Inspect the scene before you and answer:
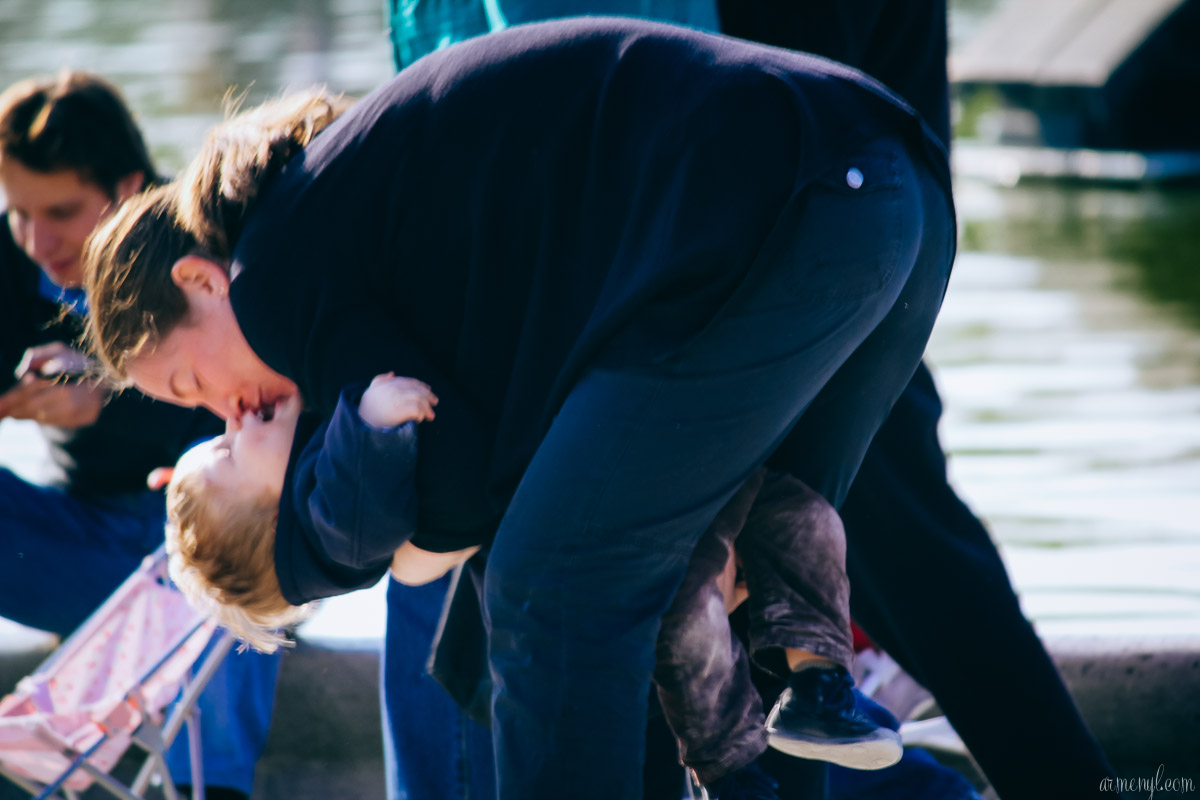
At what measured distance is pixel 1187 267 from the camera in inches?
276

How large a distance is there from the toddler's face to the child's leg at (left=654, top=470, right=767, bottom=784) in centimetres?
62

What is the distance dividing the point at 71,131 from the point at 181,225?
1.34 metres

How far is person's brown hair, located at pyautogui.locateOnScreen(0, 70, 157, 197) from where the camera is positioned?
114 inches

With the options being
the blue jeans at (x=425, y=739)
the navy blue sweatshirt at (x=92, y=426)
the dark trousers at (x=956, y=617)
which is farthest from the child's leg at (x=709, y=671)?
the navy blue sweatshirt at (x=92, y=426)

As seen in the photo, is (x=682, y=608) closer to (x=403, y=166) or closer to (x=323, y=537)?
(x=323, y=537)

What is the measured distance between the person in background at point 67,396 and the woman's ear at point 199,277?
1.14 m

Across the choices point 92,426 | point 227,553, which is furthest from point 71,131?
point 227,553

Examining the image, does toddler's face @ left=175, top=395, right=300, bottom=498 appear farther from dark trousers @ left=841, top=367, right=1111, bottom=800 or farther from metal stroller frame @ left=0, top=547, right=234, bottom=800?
dark trousers @ left=841, top=367, right=1111, bottom=800

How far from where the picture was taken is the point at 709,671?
1.77m

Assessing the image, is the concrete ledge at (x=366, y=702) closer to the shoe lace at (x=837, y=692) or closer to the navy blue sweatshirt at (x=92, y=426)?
the navy blue sweatshirt at (x=92, y=426)

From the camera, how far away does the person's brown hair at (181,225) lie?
173cm

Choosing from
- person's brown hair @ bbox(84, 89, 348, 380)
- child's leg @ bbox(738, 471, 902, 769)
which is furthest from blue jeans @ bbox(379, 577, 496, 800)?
person's brown hair @ bbox(84, 89, 348, 380)

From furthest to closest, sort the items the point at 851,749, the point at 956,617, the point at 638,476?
the point at 956,617 → the point at 851,749 → the point at 638,476

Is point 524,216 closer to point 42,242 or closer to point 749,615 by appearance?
point 749,615
